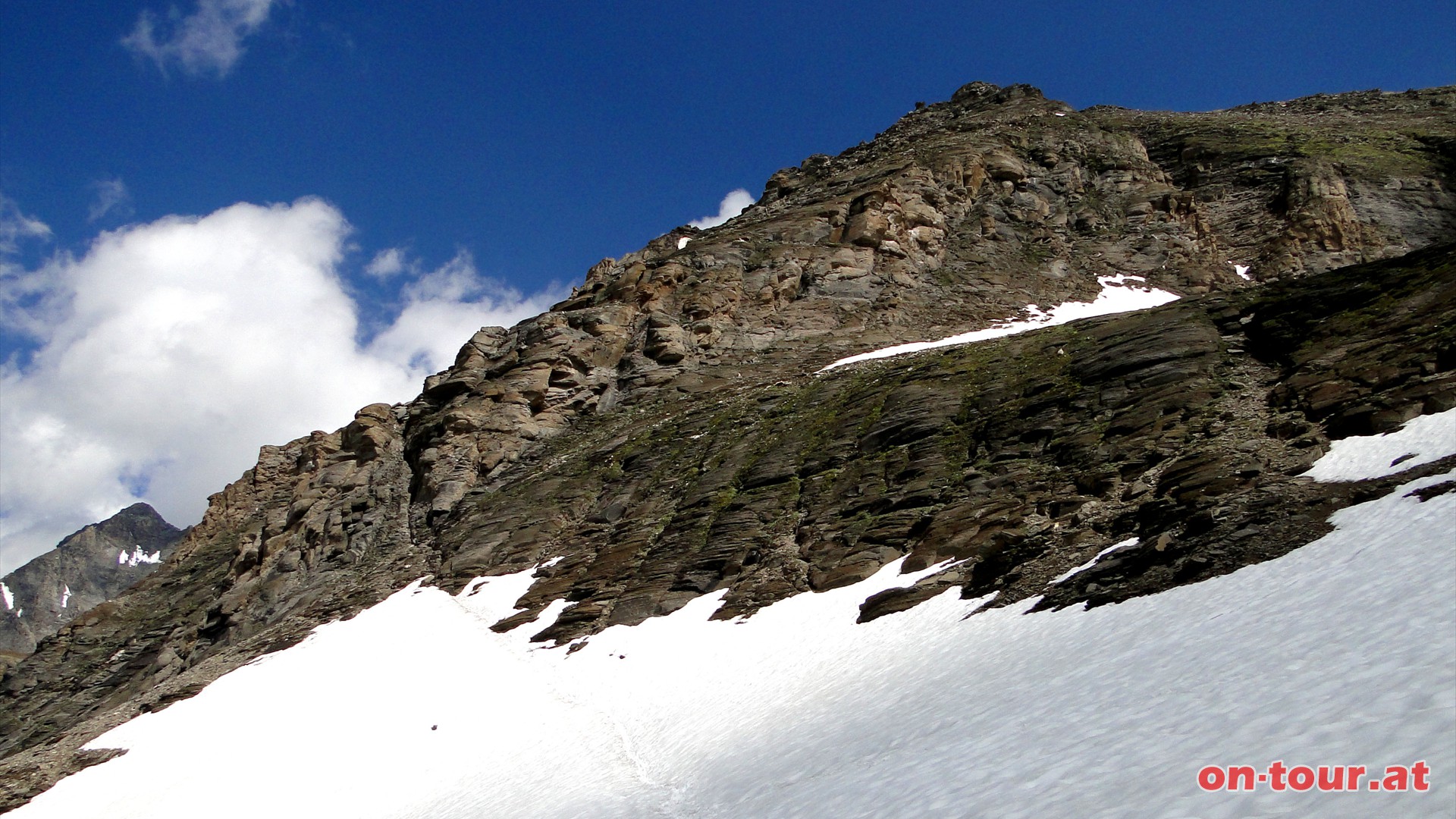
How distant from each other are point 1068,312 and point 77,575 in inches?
7656

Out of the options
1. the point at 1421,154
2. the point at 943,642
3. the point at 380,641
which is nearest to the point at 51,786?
the point at 380,641

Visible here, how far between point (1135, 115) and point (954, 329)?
3667cm

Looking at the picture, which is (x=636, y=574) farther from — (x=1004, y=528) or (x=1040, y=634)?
(x=1040, y=634)

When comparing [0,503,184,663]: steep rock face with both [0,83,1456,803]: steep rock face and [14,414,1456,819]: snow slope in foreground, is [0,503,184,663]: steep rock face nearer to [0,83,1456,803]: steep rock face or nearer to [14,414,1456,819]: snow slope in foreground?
[0,83,1456,803]: steep rock face

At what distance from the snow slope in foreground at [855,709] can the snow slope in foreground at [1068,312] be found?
2168 cm

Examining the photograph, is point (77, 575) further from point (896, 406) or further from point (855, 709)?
point (855, 709)

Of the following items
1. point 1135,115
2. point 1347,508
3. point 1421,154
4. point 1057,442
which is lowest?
point 1347,508

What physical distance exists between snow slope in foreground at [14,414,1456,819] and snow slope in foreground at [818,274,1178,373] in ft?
71.1

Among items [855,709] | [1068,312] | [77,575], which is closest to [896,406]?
[855,709]

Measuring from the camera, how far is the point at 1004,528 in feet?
68.1

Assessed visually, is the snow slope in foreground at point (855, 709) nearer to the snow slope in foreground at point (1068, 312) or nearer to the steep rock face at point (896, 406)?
the steep rock face at point (896, 406)

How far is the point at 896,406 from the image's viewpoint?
30.3 meters

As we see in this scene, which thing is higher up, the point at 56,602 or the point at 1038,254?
the point at 56,602

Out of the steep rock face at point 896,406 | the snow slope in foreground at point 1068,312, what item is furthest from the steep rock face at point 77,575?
the snow slope in foreground at point 1068,312
